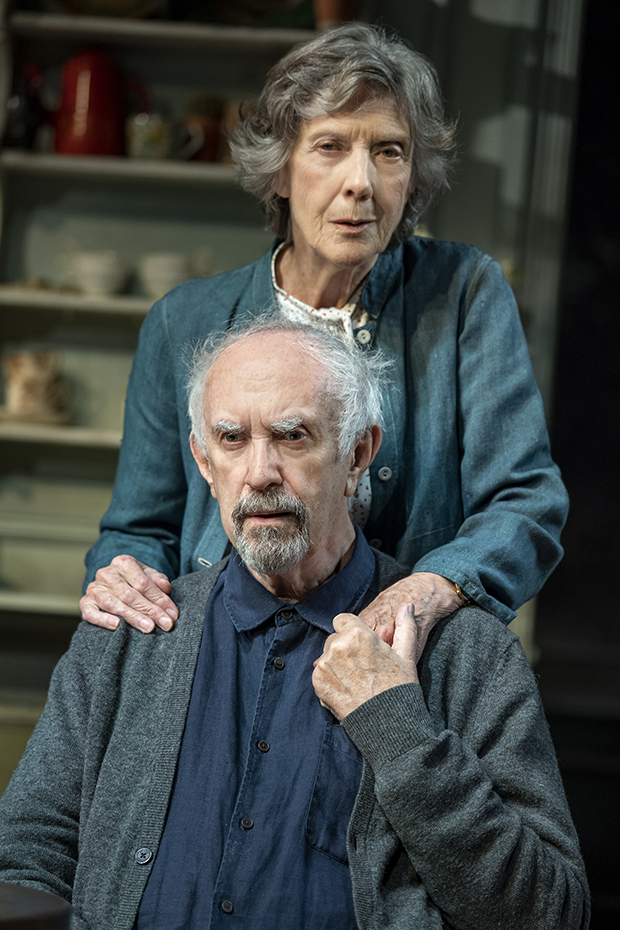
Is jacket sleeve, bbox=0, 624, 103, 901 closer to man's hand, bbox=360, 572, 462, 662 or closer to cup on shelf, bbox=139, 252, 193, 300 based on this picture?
man's hand, bbox=360, 572, 462, 662

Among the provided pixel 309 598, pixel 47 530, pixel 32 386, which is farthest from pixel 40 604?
pixel 309 598

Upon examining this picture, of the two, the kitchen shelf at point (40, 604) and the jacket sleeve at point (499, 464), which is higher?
the jacket sleeve at point (499, 464)

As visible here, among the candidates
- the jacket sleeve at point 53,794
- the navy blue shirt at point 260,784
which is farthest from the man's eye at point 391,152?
the jacket sleeve at point 53,794

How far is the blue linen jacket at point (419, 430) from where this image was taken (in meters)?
1.65

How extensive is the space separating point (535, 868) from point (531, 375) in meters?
0.84

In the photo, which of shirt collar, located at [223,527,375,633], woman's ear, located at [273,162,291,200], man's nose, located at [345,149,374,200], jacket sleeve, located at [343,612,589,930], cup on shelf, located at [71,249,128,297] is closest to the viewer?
jacket sleeve, located at [343,612,589,930]

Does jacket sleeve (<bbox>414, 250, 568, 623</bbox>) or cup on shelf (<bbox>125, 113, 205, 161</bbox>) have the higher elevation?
cup on shelf (<bbox>125, 113, 205, 161</bbox>)

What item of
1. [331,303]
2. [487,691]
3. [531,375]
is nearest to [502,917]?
[487,691]

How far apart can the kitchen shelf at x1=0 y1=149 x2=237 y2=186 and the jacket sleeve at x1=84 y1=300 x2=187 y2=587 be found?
232 centimetres

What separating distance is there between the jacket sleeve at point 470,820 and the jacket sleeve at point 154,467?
69cm

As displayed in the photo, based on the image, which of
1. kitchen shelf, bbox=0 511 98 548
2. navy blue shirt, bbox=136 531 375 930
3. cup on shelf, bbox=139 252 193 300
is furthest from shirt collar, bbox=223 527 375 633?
kitchen shelf, bbox=0 511 98 548

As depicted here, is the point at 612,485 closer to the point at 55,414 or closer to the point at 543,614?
the point at 543,614

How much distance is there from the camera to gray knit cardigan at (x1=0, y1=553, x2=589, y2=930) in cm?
121

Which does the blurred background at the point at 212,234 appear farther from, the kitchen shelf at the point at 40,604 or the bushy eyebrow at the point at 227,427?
the bushy eyebrow at the point at 227,427
